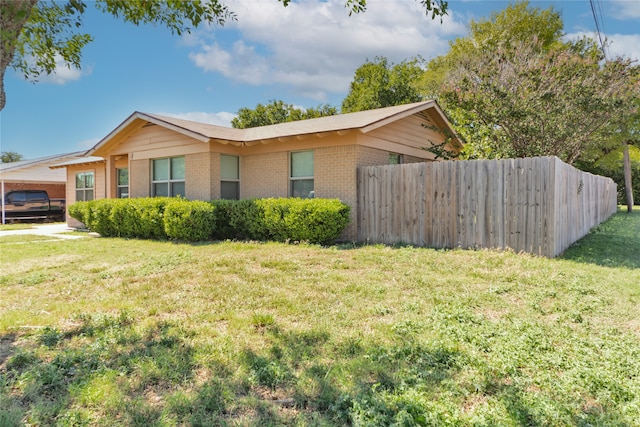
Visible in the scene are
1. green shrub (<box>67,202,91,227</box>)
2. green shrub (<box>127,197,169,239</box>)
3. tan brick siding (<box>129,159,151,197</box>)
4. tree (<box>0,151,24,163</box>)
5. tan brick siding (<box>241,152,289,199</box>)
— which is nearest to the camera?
green shrub (<box>127,197,169,239</box>)

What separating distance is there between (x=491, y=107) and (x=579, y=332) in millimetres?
10101

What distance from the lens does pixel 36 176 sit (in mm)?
25703

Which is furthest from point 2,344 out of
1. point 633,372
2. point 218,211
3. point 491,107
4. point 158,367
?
point 491,107

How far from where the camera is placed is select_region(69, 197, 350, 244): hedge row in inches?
408

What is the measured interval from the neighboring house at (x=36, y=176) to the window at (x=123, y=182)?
Result: 8.81 m

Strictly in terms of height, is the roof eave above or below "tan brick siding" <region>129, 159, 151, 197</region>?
above

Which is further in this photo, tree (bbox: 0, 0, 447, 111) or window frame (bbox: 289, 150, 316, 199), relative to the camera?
window frame (bbox: 289, 150, 316, 199)

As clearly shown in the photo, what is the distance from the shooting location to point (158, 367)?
11.2 feet

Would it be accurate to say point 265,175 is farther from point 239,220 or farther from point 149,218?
point 149,218

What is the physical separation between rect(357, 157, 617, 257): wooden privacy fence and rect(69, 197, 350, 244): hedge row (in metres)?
1.19

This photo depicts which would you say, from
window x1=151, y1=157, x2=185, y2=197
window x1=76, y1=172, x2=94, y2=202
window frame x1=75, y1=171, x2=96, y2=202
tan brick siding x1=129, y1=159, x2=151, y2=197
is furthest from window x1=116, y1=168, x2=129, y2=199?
window x1=76, y1=172, x2=94, y2=202

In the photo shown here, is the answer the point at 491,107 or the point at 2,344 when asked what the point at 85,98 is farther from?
the point at 491,107

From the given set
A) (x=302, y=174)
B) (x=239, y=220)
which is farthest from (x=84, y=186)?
(x=302, y=174)

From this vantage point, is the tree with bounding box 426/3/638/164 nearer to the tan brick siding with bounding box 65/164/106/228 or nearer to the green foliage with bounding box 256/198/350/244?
the green foliage with bounding box 256/198/350/244
